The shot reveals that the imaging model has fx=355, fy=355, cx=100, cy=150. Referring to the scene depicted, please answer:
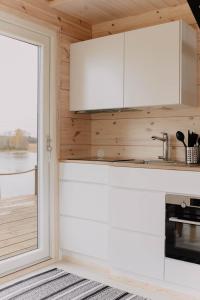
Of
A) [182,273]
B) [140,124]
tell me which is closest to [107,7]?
[140,124]

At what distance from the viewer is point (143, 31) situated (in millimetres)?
3010

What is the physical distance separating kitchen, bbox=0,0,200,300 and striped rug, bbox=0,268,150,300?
119 mm

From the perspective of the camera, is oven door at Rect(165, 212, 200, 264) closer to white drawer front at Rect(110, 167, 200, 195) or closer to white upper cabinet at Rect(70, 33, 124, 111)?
white drawer front at Rect(110, 167, 200, 195)

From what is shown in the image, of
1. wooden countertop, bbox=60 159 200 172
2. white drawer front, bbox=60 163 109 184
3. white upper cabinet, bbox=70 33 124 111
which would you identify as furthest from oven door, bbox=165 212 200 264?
white upper cabinet, bbox=70 33 124 111

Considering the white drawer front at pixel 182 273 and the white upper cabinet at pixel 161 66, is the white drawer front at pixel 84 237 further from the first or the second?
the white upper cabinet at pixel 161 66

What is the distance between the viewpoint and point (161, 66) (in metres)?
2.92

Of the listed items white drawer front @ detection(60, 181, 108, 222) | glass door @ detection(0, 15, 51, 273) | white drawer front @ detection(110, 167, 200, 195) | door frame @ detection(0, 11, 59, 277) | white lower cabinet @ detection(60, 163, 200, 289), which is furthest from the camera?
door frame @ detection(0, 11, 59, 277)

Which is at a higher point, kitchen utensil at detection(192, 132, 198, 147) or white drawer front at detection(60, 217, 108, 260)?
kitchen utensil at detection(192, 132, 198, 147)

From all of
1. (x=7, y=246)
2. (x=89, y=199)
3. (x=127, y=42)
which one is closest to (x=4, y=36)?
(x=127, y=42)

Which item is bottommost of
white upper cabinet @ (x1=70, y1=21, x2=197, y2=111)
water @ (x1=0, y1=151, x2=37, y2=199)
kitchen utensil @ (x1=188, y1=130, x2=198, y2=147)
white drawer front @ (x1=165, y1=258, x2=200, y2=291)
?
white drawer front @ (x1=165, y1=258, x2=200, y2=291)

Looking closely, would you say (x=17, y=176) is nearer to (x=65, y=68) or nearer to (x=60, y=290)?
(x=60, y=290)

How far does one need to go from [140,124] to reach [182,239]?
124 cm

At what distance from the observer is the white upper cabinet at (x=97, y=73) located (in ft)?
10.4

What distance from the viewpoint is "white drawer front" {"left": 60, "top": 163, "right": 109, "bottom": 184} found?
9.98ft
